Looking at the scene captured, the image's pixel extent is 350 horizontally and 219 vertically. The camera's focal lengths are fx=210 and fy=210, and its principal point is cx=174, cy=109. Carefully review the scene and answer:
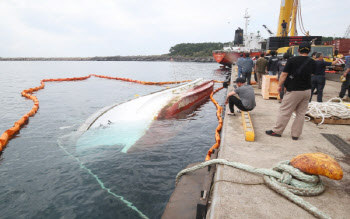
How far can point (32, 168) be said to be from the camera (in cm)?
544

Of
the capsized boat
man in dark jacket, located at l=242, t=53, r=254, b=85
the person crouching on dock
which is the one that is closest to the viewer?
the capsized boat

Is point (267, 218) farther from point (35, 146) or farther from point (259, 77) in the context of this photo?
point (259, 77)

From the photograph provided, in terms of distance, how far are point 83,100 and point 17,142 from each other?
8.22 metres

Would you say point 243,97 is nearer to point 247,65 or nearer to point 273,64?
point 273,64

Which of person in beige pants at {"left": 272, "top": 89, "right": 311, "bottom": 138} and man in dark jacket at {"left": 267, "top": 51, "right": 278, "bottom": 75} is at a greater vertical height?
man in dark jacket at {"left": 267, "top": 51, "right": 278, "bottom": 75}

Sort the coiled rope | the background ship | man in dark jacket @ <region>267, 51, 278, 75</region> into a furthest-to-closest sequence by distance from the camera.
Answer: the background ship → man in dark jacket @ <region>267, 51, 278, 75</region> → the coiled rope

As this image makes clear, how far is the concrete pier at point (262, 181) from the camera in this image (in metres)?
2.50

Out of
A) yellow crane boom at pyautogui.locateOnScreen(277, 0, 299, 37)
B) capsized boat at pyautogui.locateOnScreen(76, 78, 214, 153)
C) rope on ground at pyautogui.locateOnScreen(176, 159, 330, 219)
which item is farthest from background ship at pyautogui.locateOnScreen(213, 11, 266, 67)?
rope on ground at pyautogui.locateOnScreen(176, 159, 330, 219)

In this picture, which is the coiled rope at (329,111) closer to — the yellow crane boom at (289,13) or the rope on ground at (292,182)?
the rope on ground at (292,182)

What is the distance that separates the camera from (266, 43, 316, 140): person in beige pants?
14.6ft

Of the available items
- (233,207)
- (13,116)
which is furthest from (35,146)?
(233,207)

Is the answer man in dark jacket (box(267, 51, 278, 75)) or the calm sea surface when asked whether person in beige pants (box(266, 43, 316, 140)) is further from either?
man in dark jacket (box(267, 51, 278, 75))

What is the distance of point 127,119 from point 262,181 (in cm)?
557

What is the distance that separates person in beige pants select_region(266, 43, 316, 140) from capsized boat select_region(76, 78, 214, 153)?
4.34 meters
